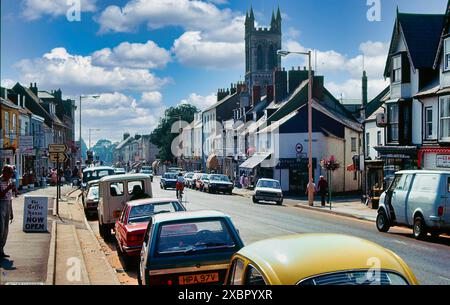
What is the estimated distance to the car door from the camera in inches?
809

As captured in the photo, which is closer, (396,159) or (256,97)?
(396,159)

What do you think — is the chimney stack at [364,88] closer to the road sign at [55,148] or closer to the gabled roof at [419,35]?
the gabled roof at [419,35]

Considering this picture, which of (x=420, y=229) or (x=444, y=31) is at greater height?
(x=444, y=31)

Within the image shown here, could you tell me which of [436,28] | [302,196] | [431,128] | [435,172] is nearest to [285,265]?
[435,172]

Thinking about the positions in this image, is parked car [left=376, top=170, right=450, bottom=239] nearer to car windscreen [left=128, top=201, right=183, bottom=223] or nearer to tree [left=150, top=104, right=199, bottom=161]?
car windscreen [left=128, top=201, right=183, bottom=223]

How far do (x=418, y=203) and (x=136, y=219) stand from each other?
983cm

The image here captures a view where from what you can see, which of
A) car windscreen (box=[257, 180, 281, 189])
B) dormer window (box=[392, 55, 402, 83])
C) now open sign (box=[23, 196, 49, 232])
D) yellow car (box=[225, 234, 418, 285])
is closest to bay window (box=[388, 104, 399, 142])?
dormer window (box=[392, 55, 402, 83])

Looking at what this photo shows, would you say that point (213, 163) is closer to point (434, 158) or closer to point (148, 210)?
point (434, 158)

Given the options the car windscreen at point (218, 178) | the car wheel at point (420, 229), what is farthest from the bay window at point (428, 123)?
the car windscreen at point (218, 178)

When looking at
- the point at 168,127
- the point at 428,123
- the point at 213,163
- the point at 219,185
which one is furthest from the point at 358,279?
the point at 168,127

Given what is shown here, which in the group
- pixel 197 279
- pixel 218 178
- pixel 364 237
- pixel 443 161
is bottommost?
pixel 364 237

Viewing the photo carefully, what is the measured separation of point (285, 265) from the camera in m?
5.46

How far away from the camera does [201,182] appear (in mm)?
58625
